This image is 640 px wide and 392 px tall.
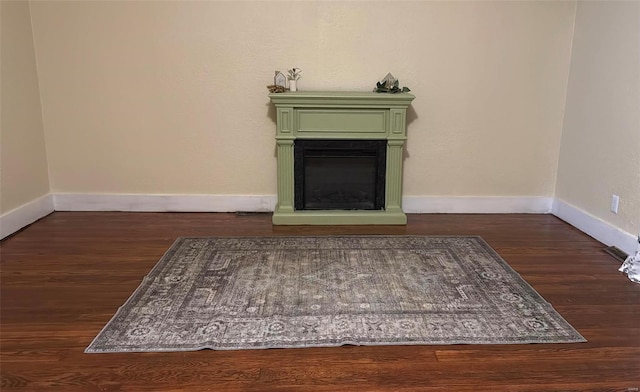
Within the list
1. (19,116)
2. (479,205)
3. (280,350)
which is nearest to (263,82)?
(19,116)

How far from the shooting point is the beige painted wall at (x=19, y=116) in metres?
3.58

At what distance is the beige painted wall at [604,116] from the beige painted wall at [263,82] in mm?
185

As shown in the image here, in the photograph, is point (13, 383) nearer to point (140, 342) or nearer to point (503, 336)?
point (140, 342)

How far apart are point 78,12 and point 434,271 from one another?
3346mm

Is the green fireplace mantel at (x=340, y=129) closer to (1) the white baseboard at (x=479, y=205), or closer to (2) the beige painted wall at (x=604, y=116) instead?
(1) the white baseboard at (x=479, y=205)

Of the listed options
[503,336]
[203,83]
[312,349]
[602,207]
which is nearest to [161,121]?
[203,83]

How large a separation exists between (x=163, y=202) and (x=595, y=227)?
11.2 ft

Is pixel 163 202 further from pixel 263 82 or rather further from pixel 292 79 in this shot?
pixel 292 79

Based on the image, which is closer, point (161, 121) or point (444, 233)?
point (444, 233)

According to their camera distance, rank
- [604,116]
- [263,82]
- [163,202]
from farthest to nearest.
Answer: [163,202]
[263,82]
[604,116]

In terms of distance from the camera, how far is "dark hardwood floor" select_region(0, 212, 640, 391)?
6.27 feet

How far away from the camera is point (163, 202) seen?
421 centimetres

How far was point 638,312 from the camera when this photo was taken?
2.47m

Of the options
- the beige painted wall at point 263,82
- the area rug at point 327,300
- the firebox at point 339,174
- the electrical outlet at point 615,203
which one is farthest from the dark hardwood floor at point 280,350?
the firebox at point 339,174
